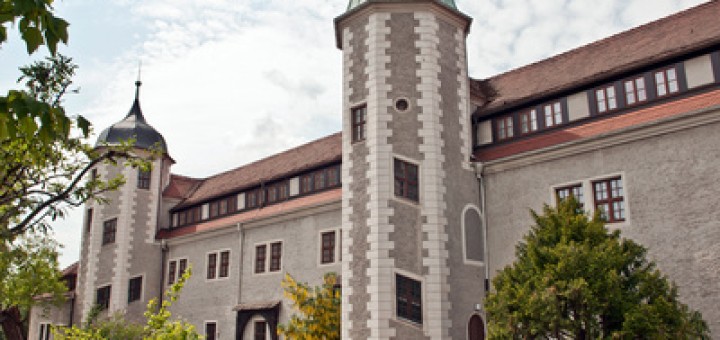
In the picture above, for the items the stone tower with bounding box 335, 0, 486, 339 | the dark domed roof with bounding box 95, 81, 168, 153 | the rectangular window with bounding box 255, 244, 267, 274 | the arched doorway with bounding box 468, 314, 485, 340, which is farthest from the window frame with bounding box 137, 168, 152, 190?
the arched doorway with bounding box 468, 314, 485, 340

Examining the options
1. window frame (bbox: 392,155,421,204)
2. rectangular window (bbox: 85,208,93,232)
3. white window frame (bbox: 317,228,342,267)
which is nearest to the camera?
window frame (bbox: 392,155,421,204)

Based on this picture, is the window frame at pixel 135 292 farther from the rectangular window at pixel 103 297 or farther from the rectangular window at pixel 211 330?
the rectangular window at pixel 211 330

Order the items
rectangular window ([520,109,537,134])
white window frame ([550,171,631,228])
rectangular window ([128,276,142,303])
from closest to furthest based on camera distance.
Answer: white window frame ([550,171,631,228])
rectangular window ([520,109,537,134])
rectangular window ([128,276,142,303])

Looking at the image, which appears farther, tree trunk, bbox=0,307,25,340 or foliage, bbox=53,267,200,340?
tree trunk, bbox=0,307,25,340

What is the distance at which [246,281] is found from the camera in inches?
1032

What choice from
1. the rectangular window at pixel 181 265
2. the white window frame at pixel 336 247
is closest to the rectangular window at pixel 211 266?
the rectangular window at pixel 181 265

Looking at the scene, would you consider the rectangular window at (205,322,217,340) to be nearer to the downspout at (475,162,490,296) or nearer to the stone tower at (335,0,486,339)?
the stone tower at (335,0,486,339)

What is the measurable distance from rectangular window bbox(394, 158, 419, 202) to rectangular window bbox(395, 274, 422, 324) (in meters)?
Result: 2.33

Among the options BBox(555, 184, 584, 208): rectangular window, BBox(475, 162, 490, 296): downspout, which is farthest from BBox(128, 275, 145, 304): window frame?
BBox(555, 184, 584, 208): rectangular window

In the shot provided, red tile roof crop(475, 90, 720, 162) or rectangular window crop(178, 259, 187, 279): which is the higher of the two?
red tile roof crop(475, 90, 720, 162)

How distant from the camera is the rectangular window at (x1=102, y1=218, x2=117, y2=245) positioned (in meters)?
32.1

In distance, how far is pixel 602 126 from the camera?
1672 centimetres

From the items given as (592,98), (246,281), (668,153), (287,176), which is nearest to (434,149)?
(592,98)

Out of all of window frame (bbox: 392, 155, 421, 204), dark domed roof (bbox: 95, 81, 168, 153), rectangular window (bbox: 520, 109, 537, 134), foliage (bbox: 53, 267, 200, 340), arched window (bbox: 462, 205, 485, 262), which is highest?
dark domed roof (bbox: 95, 81, 168, 153)
